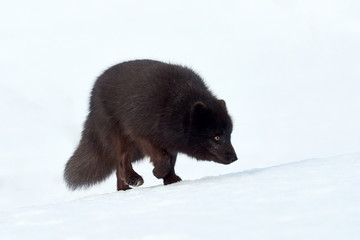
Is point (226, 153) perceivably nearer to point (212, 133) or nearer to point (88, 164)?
point (212, 133)

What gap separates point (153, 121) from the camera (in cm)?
862

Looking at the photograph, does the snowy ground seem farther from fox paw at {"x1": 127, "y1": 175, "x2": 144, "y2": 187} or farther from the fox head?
fox paw at {"x1": 127, "y1": 175, "x2": 144, "y2": 187}

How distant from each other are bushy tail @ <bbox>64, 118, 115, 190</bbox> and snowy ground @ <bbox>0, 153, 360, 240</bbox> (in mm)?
3458

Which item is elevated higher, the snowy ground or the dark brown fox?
the dark brown fox

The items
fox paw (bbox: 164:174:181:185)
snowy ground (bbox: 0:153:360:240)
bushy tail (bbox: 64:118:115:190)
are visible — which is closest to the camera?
snowy ground (bbox: 0:153:360:240)

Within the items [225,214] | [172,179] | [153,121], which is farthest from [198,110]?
[225,214]

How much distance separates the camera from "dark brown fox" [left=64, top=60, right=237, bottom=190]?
8.49m

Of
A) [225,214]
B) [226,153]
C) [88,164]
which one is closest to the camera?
[225,214]

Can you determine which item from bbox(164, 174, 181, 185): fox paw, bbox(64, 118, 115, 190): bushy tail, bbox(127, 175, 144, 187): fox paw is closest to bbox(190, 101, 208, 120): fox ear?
bbox(164, 174, 181, 185): fox paw

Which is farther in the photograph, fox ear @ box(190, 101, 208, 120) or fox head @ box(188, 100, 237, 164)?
fox head @ box(188, 100, 237, 164)

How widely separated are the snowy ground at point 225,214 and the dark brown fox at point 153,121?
2.31m

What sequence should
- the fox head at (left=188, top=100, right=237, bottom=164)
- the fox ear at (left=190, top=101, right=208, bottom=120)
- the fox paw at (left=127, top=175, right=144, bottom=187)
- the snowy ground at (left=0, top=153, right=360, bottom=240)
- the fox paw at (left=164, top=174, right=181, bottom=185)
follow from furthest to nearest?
1. the fox paw at (left=127, top=175, right=144, bottom=187)
2. the fox paw at (left=164, top=174, right=181, bottom=185)
3. the fox head at (left=188, top=100, right=237, bottom=164)
4. the fox ear at (left=190, top=101, right=208, bottom=120)
5. the snowy ground at (left=0, top=153, right=360, bottom=240)

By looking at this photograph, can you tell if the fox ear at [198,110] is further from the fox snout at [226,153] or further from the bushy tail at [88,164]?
the bushy tail at [88,164]

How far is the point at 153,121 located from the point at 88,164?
5.82 ft
